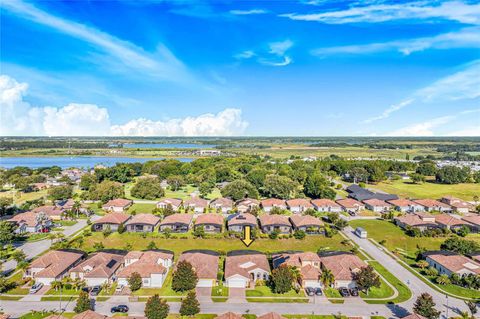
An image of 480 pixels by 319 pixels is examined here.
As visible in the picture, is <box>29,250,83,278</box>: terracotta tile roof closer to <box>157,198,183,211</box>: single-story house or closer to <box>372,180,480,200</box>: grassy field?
<box>157,198,183,211</box>: single-story house

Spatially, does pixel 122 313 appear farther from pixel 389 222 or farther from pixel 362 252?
pixel 389 222

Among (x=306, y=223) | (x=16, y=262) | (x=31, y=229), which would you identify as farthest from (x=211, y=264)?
(x=31, y=229)

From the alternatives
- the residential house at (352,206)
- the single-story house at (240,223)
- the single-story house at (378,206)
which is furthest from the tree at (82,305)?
the single-story house at (378,206)

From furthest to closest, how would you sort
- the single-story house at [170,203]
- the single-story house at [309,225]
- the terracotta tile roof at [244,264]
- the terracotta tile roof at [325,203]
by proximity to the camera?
the terracotta tile roof at [325,203], the single-story house at [170,203], the single-story house at [309,225], the terracotta tile roof at [244,264]

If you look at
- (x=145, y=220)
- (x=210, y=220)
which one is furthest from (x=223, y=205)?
(x=145, y=220)

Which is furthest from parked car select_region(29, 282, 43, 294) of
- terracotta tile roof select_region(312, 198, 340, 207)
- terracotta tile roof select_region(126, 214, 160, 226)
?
terracotta tile roof select_region(312, 198, 340, 207)

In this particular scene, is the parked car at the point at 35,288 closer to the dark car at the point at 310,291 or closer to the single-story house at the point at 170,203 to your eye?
the dark car at the point at 310,291

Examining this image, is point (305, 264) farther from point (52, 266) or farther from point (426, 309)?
point (52, 266)

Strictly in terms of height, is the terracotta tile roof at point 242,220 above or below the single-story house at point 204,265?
above
